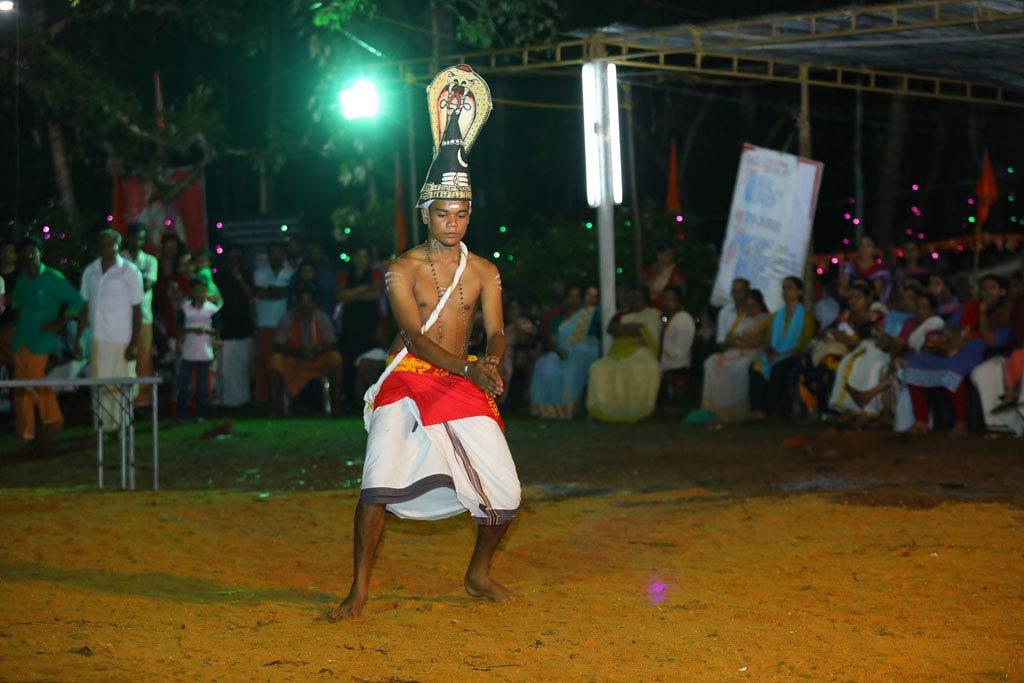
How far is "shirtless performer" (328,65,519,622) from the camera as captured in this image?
20.1ft

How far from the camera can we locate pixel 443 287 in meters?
6.39

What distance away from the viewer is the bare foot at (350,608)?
6.05m

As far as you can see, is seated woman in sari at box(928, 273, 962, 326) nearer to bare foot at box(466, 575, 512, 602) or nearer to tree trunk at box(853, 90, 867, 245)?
bare foot at box(466, 575, 512, 602)

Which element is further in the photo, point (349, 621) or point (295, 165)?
point (295, 165)

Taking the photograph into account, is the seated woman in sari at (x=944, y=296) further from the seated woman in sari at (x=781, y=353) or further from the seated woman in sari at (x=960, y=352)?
the seated woman in sari at (x=781, y=353)

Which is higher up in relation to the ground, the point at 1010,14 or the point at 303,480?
the point at 1010,14

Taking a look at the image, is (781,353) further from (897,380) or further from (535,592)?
(535,592)

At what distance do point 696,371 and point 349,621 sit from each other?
12012 millimetres

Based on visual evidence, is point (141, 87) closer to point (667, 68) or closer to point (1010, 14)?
point (667, 68)

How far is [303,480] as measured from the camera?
1119cm

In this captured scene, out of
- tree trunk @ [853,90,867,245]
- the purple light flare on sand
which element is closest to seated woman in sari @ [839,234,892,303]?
the purple light flare on sand

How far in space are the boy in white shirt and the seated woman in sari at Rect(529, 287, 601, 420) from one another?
3821 mm

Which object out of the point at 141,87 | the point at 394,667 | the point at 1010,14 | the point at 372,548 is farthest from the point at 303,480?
the point at 141,87

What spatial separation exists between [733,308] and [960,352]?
3345mm
